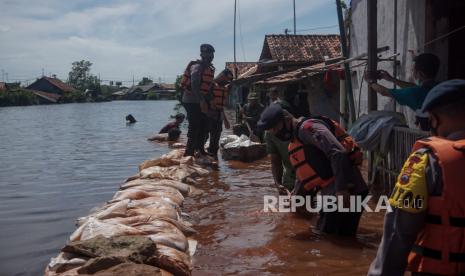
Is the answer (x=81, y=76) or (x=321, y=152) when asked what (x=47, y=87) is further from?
(x=321, y=152)

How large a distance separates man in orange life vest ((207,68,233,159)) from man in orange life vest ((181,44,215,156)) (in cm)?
25

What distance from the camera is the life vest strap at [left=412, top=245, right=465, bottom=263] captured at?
1771mm

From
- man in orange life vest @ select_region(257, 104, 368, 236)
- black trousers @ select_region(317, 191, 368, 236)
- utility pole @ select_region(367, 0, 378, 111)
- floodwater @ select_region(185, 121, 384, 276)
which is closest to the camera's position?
man in orange life vest @ select_region(257, 104, 368, 236)

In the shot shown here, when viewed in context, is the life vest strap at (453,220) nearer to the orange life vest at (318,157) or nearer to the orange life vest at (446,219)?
the orange life vest at (446,219)

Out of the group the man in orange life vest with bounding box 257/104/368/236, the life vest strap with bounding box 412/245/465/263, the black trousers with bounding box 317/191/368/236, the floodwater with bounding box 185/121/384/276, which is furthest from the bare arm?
the life vest strap with bounding box 412/245/465/263

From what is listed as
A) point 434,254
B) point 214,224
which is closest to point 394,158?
point 214,224

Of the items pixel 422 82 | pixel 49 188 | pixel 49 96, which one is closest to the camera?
pixel 422 82

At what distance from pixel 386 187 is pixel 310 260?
2567 mm

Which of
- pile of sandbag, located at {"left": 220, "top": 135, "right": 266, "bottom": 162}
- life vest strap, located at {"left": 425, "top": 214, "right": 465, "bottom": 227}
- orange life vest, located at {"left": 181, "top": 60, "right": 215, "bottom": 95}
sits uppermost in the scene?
orange life vest, located at {"left": 181, "top": 60, "right": 215, "bottom": 95}

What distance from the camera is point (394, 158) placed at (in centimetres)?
558

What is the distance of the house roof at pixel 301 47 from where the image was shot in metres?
17.8

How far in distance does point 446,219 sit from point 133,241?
2313 mm

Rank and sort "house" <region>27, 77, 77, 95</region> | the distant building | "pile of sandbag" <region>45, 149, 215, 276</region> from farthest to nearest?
"house" <region>27, 77, 77, 95</region> → the distant building → "pile of sandbag" <region>45, 149, 215, 276</region>

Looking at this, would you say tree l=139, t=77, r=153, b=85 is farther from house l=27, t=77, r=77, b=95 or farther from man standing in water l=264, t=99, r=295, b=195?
man standing in water l=264, t=99, r=295, b=195
